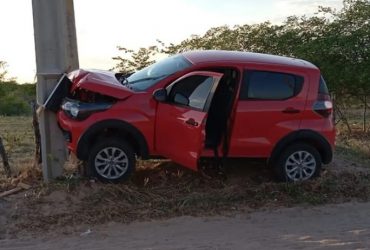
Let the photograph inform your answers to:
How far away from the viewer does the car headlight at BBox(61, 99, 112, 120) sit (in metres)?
7.79

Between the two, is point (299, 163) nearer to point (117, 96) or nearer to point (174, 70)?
point (174, 70)

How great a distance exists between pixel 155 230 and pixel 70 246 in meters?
1.00

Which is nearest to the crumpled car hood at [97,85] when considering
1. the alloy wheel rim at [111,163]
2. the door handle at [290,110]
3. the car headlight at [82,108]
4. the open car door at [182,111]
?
the car headlight at [82,108]

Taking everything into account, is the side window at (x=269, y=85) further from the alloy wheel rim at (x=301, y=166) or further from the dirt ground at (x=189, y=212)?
the dirt ground at (x=189, y=212)

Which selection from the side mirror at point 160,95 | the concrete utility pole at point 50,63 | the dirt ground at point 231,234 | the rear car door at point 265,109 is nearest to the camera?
the dirt ground at point 231,234

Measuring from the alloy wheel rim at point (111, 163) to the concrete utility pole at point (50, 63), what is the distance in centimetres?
81

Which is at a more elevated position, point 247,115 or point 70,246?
point 247,115

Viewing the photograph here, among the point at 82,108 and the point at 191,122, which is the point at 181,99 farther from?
the point at 82,108

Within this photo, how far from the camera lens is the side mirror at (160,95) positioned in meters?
7.92

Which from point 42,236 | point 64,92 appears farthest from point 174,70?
point 42,236

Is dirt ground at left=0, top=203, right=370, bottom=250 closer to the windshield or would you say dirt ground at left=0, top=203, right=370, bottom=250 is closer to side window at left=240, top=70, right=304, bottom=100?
side window at left=240, top=70, right=304, bottom=100

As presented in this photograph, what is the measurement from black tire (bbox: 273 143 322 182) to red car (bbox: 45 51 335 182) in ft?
0.04

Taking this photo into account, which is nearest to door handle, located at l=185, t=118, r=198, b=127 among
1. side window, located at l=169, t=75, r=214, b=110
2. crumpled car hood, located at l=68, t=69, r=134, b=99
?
side window, located at l=169, t=75, r=214, b=110

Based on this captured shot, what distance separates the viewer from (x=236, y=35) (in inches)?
581
